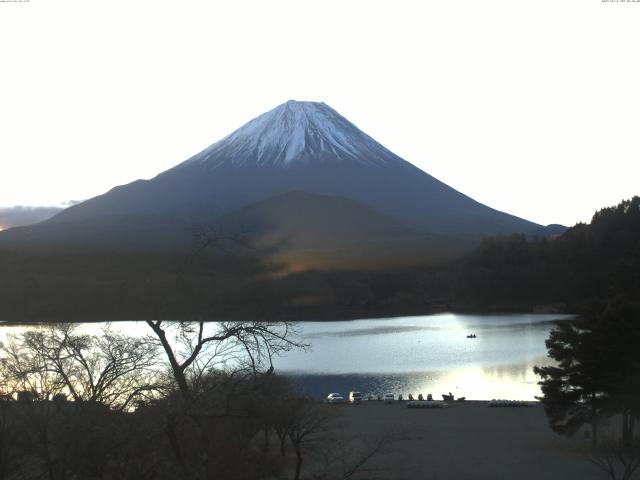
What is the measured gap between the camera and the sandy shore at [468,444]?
1133 cm

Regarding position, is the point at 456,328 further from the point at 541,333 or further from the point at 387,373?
the point at 387,373

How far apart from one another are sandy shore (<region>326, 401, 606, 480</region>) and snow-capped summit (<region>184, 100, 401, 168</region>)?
61.3 m

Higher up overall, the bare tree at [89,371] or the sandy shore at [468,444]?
the bare tree at [89,371]

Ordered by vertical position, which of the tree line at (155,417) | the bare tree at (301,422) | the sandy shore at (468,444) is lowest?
the sandy shore at (468,444)

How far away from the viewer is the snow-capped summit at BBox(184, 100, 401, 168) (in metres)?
80.6

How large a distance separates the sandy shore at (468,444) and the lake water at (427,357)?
2095mm

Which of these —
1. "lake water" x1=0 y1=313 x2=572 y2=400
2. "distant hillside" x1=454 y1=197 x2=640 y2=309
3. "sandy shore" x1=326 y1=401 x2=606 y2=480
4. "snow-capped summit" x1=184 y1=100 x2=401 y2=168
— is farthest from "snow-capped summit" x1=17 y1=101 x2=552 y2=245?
"sandy shore" x1=326 y1=401 x2=606 y2=480

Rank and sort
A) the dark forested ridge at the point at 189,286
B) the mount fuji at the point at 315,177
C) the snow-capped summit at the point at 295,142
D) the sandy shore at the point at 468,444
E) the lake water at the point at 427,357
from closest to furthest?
the dark forested ridge at the point at 189,286
the sandy shore at the point at 468,444
the lake water at the point at 427,357
the mount fuji at the point at 315,177
the snow-capped summit at the point at 295,142

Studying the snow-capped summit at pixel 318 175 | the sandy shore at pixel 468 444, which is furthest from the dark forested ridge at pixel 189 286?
the snow-capped summit at pixel 318 175

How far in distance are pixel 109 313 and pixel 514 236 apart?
108 feet

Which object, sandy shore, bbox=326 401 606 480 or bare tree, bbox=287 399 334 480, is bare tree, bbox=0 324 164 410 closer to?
bare tree, bbox=287 399 334 480

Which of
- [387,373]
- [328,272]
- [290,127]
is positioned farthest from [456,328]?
[290,127]

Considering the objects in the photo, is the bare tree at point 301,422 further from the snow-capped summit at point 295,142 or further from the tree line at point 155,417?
the snow-capped summit at point 295,142

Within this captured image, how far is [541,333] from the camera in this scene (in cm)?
3491
